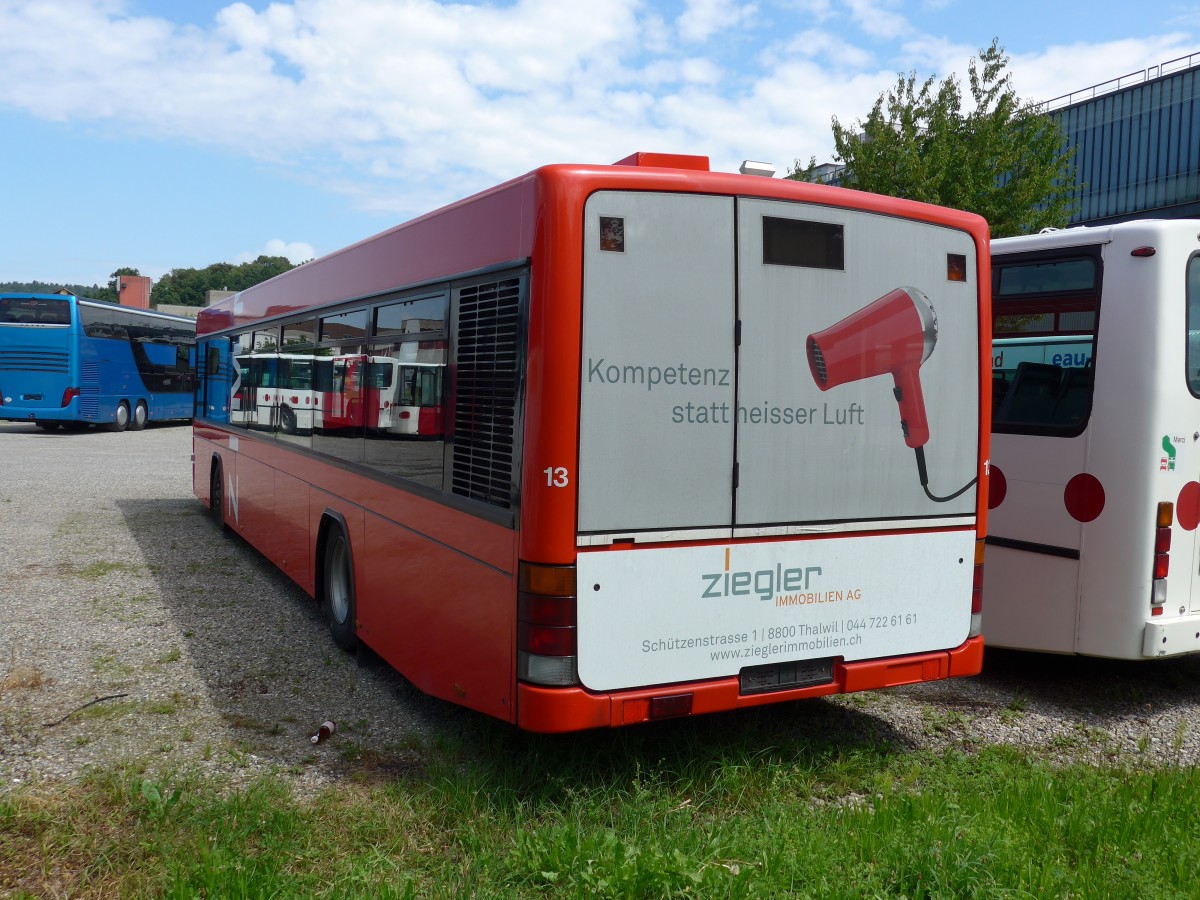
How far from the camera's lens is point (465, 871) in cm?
390

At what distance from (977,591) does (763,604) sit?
1401 mm

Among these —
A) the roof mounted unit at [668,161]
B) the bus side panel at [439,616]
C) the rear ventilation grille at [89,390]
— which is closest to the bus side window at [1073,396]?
the roof mounted unit at [668,161]

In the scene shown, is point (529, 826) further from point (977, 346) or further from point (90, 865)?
point (977, 346)

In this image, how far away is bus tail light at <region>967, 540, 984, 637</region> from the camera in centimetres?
543

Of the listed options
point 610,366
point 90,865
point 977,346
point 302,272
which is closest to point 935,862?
point 610,366

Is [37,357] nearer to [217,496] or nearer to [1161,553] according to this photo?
[217,496]

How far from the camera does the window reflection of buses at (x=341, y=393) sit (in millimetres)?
5582

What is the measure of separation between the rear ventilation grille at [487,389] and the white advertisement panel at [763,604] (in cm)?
63

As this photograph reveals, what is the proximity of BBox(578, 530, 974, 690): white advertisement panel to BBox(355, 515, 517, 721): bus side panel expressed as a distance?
446mm

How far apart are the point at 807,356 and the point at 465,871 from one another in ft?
8.65

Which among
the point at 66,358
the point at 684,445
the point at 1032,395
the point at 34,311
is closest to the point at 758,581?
the point at 684,445

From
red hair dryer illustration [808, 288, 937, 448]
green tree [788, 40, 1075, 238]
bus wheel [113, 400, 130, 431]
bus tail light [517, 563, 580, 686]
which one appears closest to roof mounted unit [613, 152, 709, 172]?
red hair dryer illustration [808, 288, 937, 448]

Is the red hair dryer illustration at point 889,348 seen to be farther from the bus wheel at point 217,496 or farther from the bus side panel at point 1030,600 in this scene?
the bus wheel at point 217,496

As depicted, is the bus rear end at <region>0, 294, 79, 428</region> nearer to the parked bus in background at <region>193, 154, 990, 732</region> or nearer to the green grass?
the parked bus in background at <region>193, 154, 990, 732</region>
